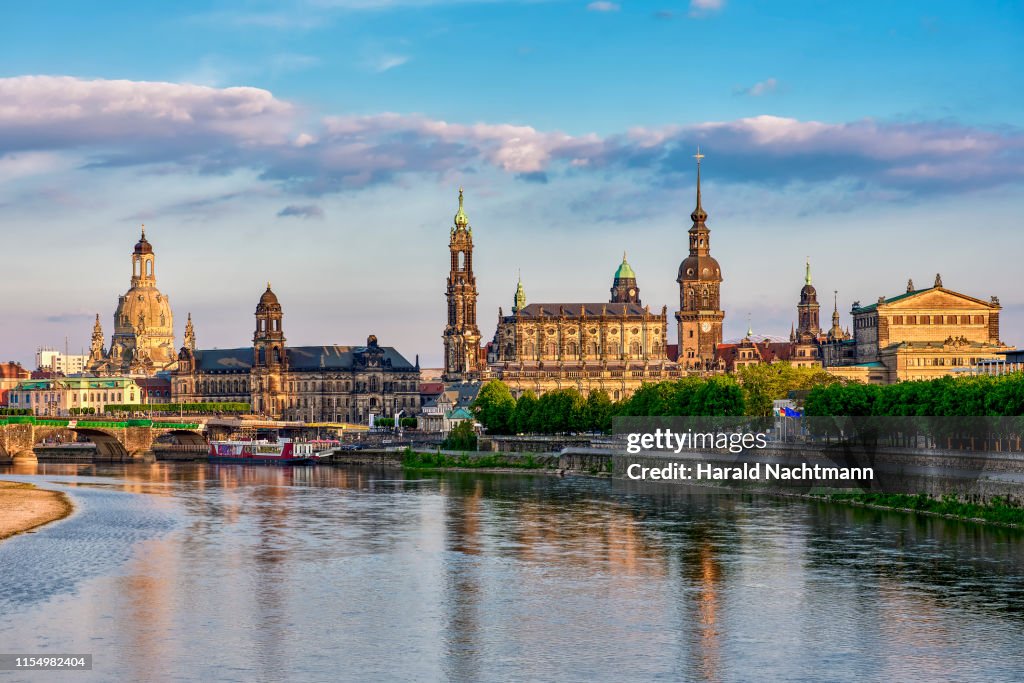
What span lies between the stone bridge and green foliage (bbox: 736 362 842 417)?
2347 inches

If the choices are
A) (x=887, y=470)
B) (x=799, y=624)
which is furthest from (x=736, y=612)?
(x=887, y=470)

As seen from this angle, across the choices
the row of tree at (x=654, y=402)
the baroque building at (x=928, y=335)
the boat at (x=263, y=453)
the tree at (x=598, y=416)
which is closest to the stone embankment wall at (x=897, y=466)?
the row of tree at (x=654, y=402)

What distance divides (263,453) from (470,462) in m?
31.2

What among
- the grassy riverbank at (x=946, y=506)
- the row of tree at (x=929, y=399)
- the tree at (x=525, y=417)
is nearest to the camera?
the grassy riverbank at (x=946, y=506)

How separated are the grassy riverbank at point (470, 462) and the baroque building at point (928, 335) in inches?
2659

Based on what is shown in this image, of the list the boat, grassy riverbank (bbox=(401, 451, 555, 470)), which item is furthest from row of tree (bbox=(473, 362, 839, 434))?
the boat

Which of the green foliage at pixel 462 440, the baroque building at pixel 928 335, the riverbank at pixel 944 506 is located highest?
the baroque building at pixel 928 335

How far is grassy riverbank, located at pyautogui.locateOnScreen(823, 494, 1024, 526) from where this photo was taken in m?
66.9

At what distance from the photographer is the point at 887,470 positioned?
83.4m

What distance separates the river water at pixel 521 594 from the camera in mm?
40562

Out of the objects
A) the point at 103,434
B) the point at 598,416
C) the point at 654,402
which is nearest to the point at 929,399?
the point at 654,402

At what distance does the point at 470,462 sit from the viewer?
428 feet

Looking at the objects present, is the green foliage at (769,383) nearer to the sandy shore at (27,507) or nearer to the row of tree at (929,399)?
the row of tree at (929,399)

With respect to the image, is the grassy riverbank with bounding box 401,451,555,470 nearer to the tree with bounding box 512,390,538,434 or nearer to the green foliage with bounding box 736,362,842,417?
the green foliage with bounding box 736,362,842,417
